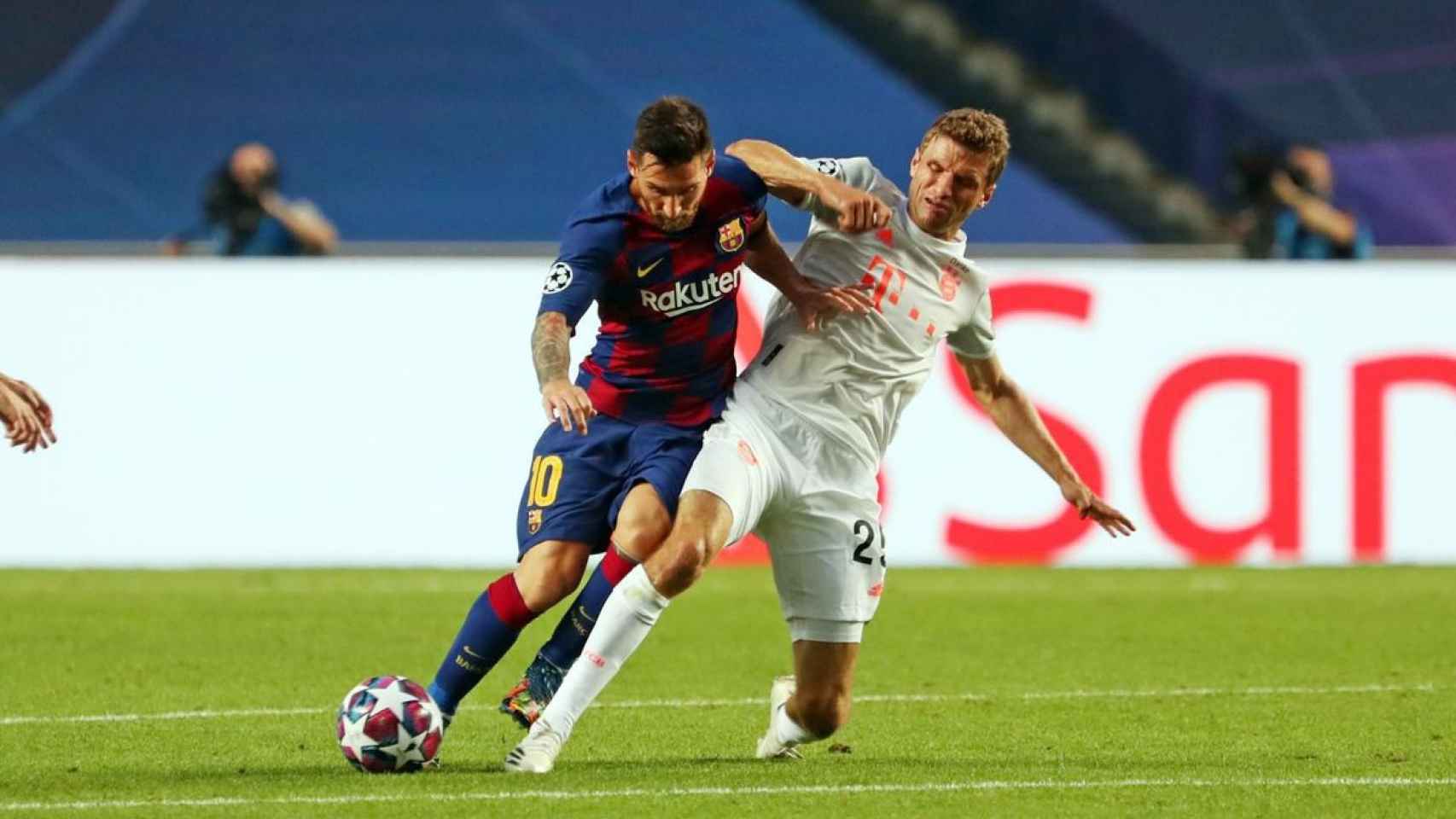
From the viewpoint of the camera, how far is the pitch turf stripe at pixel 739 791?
18.7 feet

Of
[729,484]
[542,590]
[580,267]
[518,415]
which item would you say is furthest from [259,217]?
[729,484]

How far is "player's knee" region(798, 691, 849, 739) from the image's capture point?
6520mm

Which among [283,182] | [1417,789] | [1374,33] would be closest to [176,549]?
→ [283,182]

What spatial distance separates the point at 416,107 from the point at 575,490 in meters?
9.70

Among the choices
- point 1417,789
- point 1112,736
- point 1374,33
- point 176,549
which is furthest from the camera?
point 1374,33

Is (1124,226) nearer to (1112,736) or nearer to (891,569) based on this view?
(891,569)

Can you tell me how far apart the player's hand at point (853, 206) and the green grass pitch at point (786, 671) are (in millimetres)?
1421

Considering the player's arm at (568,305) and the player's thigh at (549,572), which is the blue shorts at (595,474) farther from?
the player's arm at (568,305)

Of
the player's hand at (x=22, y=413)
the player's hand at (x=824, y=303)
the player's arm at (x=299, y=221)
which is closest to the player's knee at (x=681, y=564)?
the player's hand at (x=824, y=303)

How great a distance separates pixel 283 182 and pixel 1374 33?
7463 mm

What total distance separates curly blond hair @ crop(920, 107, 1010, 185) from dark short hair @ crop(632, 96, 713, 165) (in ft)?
2.31

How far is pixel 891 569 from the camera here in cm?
1223

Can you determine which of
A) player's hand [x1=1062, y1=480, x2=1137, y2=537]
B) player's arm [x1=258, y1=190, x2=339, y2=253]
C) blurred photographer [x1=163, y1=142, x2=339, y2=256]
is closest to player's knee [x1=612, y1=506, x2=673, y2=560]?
player's hand [x1=1062, y1=480, x2=1137, y2=537]

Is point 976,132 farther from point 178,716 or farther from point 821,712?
point 178,716
